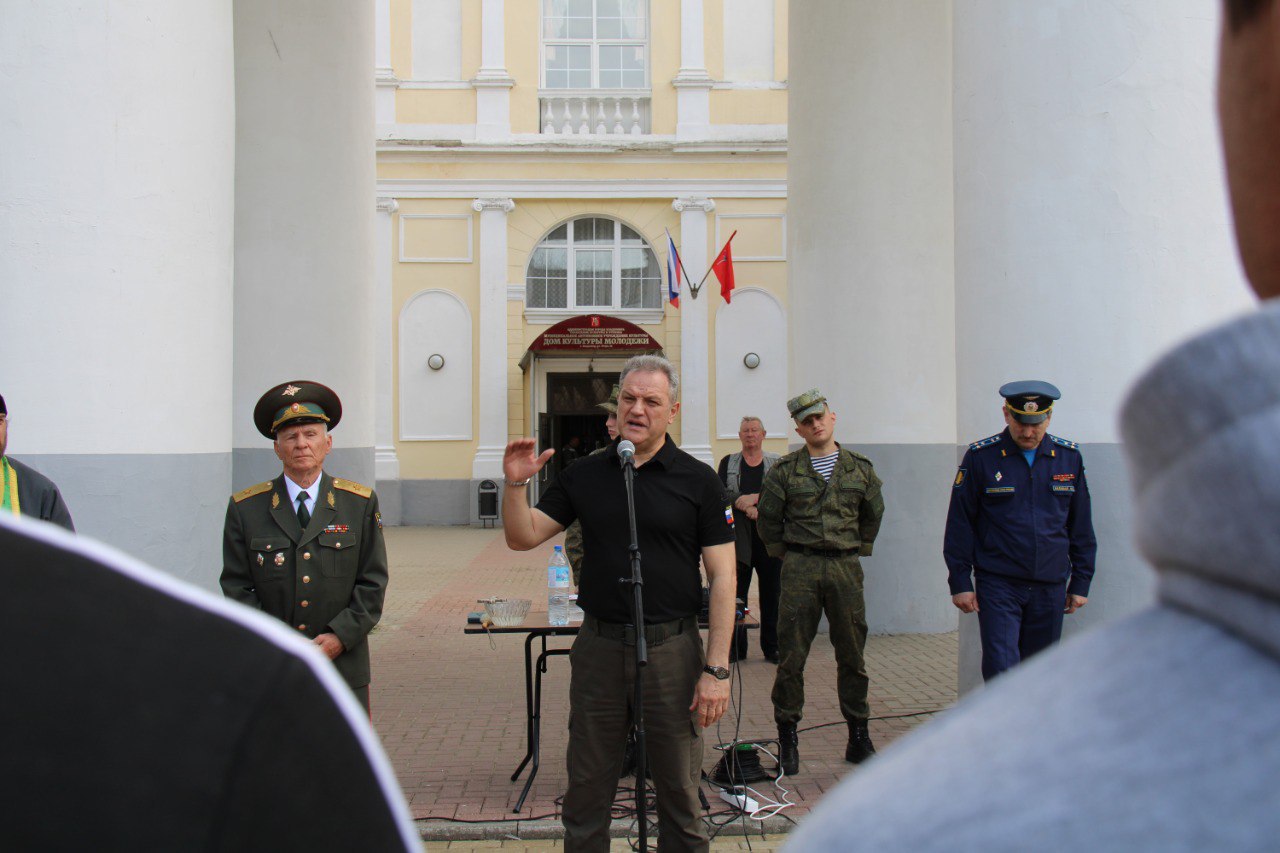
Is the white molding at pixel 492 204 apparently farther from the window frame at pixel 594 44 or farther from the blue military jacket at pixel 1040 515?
the blue military jacket at pixel 1040 515

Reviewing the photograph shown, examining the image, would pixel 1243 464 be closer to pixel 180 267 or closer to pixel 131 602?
pixel 131 602

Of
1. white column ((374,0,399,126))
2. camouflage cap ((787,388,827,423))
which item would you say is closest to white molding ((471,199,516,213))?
white column ((374,0,399,126))

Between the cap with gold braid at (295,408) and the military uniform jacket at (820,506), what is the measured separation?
2963 millimetres

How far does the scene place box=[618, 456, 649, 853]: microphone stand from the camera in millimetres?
3727

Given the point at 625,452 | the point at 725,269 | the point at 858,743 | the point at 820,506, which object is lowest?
the point at 858,743

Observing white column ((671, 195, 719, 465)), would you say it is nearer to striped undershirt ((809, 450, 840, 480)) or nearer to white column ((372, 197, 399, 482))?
white column ((372, 197, 399, 482))

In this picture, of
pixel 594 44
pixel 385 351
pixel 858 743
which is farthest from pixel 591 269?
pixel 858 743

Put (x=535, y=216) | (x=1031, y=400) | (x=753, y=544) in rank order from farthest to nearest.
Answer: (x=535, y=216) → (x=753, y=544) → (x=1031, y=400)

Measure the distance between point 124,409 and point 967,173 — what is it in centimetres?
454

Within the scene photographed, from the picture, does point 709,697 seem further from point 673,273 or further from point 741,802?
point 673,273

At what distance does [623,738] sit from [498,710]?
3563 mm

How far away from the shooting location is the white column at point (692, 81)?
2225 centimetres

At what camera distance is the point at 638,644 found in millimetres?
3820

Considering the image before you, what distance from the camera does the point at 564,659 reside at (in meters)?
9.40
